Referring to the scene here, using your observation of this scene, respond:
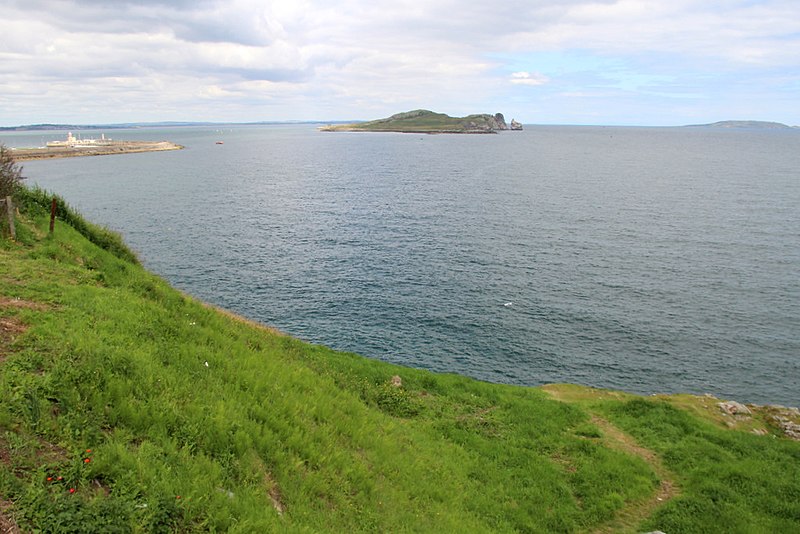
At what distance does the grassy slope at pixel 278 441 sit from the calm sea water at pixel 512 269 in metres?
14.0

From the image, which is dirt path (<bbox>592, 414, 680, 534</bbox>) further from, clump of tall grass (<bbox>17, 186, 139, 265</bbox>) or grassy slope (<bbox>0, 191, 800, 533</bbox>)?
clump of tall grass (<bbox>17, 186, 139, 265</bbox>)

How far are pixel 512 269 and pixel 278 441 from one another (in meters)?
48.0

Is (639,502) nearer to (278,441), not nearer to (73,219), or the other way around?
(278,441)

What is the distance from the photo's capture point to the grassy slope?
9.59m

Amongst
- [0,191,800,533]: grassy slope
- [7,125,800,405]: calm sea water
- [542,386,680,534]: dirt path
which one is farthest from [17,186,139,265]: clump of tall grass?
[542,386,680,534]: dirt path

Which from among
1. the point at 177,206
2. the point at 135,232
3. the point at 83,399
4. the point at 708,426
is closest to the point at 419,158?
the point at 177,206

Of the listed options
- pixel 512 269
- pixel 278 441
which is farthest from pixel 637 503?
pixel 512 269

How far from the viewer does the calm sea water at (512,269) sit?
130ft

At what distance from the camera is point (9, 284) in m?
16.8

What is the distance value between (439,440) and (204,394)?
394 inches

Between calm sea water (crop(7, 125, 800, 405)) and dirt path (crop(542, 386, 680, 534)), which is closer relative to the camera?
dirt path (crop(542, 386, 680, 534))

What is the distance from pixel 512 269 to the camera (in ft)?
189

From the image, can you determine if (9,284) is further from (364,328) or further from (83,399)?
(364,328)

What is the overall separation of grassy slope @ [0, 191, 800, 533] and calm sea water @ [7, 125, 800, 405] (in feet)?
45.9
